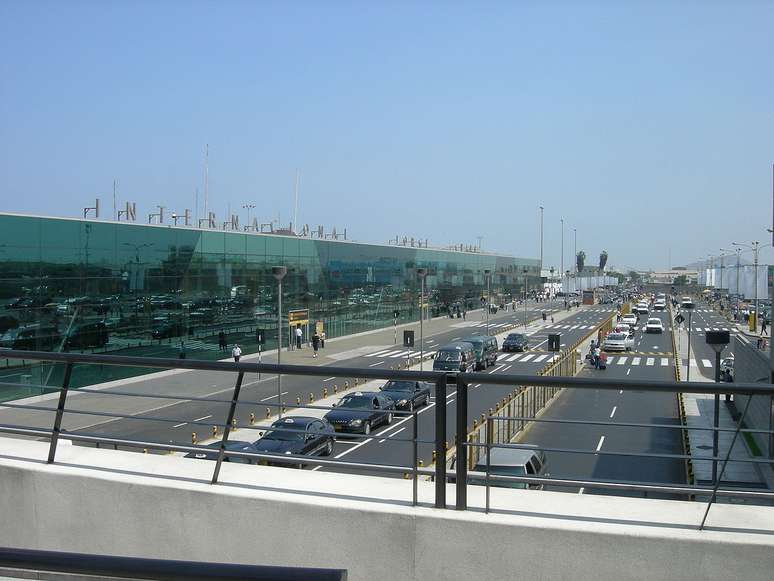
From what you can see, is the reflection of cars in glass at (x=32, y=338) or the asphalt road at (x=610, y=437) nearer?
the asphalt road at (x=610, y=437)

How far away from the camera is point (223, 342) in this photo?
36219mm

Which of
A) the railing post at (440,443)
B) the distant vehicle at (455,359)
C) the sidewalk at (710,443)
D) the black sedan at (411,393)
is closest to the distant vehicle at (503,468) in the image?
the railing post at (440,443)

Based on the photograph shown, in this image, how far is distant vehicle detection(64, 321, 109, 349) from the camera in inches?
1097

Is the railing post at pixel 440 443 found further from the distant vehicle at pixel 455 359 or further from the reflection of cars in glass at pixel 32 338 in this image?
the distant vehicle at pixel 455 359

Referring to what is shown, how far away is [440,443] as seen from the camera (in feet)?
11.6

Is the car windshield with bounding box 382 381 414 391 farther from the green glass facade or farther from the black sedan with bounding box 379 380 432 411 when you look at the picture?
the green glass facade

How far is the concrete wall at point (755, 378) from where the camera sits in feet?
48.2

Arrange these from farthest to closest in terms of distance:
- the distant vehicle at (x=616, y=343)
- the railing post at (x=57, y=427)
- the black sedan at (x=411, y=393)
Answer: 1. the distant vehicle at (x=616, y=343)
2. the black sedan at (x=411, y=393)
3. the railing post at (x=57, y=427)

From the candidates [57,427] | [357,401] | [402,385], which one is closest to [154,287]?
[357,401]

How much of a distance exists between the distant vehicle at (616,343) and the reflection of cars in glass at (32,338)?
112 feet

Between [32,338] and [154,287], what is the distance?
651 cm

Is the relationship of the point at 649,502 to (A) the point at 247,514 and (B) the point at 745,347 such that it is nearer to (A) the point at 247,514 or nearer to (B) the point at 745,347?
(A) the point at 247,514

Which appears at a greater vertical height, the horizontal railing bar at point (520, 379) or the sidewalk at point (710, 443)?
the horizontal railing bar at point (520, 379)

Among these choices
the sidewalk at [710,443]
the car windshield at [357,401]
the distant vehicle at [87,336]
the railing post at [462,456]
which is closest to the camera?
the railing post at [462,456]
